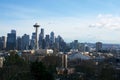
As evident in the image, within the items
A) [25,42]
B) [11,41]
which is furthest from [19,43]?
[11,41]

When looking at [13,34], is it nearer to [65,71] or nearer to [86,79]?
[65,71]

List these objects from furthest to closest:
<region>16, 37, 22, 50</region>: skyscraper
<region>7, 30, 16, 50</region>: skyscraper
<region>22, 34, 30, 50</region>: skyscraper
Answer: <region>22, 34, 30, 50</region>: skyscraper < <region>16, 37, 22, 50</region>: skyscraper < <region>7, 30, 16, 50</region>: skyscraper

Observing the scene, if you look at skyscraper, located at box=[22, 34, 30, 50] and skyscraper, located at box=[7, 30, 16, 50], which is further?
skyscraper, located at box=[22, 34, 30, 50]

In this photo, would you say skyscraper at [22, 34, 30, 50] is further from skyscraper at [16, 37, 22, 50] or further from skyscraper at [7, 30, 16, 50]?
skyscraper at [7, 30, 16, 50]

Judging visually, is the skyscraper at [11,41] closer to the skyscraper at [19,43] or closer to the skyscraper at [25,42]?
the skyscraper at [19,43]

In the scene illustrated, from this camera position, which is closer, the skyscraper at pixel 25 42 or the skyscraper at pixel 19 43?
the skyscraper at pixel 19 43

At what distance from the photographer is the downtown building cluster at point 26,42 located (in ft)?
318

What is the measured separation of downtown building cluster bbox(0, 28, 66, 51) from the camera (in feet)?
318

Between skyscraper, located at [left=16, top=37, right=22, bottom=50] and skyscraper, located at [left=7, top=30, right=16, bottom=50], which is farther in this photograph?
skyscraper, located at [left=16, top=37, right=22, bottom=50]

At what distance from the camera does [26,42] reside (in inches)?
4013

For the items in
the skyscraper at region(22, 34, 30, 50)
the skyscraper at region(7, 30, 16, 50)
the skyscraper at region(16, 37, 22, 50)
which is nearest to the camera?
the skyscraper at region(7, 30, 16, 50)

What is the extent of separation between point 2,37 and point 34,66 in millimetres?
81570

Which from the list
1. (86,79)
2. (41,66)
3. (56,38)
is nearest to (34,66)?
(41,66)

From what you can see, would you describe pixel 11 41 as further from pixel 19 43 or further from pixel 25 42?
pixel 25 42
